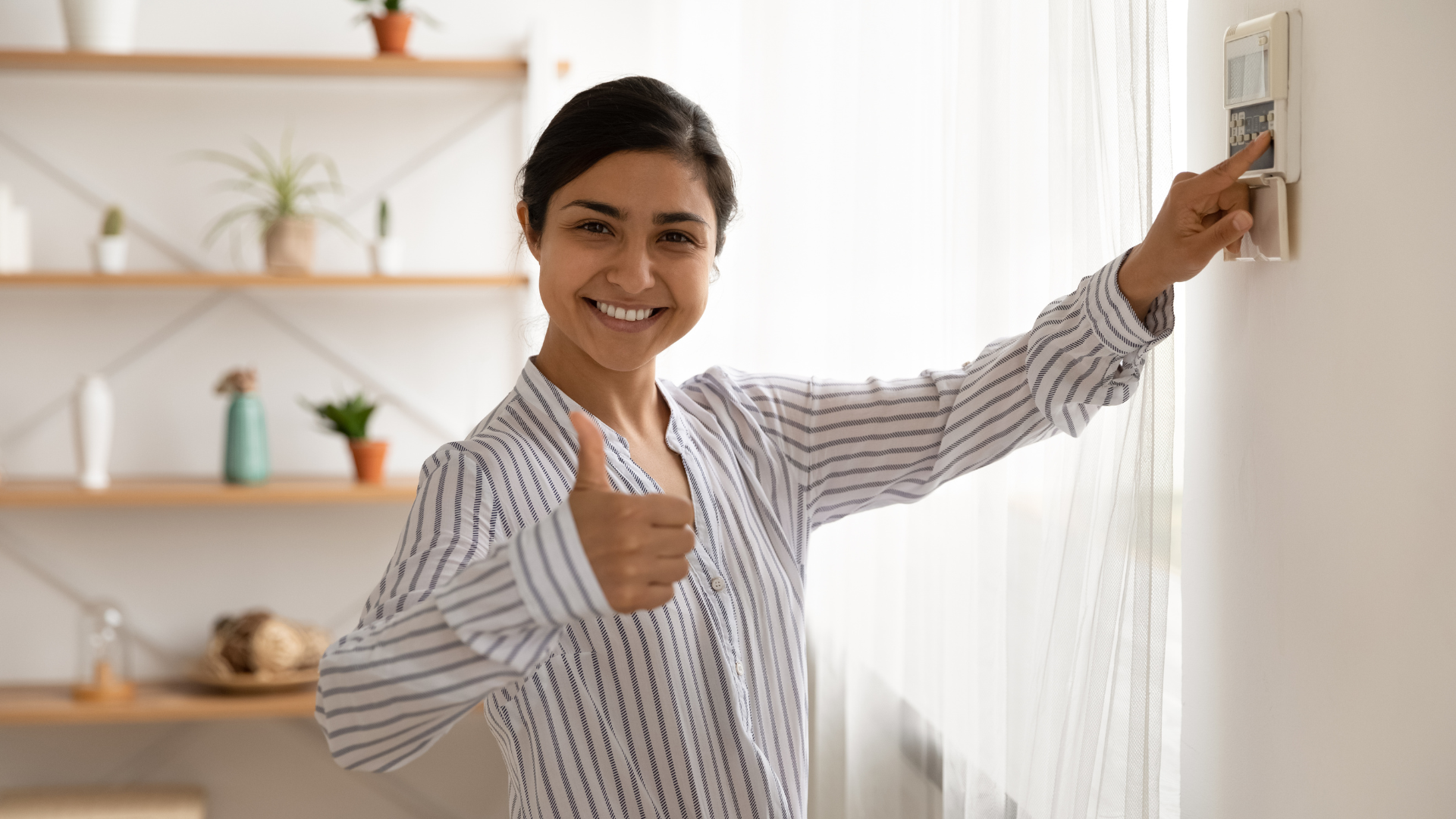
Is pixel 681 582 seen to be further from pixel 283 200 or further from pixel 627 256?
pixel 283 200

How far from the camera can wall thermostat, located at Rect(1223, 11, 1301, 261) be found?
765 mm

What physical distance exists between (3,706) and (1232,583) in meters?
2.36

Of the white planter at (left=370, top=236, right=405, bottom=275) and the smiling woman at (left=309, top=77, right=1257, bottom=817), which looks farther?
the white planter at (left=370, top=236, right=405, bottom=275)

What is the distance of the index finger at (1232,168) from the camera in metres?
0.78

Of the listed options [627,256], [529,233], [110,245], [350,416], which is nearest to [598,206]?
[627,256]

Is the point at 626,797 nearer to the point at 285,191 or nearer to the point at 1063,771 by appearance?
the point at 1063,771

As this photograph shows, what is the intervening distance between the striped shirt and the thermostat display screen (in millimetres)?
148

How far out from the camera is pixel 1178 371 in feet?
3.25

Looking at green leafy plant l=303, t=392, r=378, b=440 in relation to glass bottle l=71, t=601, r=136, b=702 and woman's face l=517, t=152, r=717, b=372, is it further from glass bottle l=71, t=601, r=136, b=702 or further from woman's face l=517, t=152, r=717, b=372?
woman's face l=517, t=152, r=717, b=372

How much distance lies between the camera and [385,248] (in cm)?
247

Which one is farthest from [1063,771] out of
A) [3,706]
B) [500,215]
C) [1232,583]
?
[3,706]

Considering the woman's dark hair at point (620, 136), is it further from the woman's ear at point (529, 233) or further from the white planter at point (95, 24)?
the white planter at point (95, 24)

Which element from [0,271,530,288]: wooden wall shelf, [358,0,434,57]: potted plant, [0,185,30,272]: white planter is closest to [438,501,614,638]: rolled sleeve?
[0,271,530,288]: wooden wall shelf

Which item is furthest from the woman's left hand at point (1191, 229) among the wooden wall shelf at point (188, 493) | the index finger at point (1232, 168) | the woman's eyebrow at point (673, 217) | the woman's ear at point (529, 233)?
the wooden wall shelf at point (188, 493)
